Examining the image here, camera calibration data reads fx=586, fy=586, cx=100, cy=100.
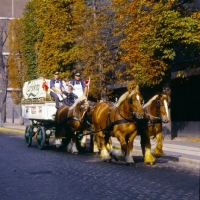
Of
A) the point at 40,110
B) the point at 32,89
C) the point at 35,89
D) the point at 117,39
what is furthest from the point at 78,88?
the point at 117,39

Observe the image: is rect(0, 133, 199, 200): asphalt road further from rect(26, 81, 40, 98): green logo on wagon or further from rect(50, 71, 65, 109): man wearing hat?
rect(26, 81, 40, 98): green logo on wagon

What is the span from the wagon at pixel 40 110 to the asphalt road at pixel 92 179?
11.2ft

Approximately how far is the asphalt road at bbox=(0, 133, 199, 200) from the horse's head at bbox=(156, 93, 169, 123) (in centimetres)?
136

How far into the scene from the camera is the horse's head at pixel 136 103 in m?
15.9

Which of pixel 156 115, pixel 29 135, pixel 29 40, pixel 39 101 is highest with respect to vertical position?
pixel 29 40

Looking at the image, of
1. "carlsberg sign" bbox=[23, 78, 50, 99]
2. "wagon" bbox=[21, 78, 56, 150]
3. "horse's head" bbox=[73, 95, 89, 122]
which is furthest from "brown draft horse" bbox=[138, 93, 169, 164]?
"carlsberg sign" bbox=[23, 78, 50, 99]

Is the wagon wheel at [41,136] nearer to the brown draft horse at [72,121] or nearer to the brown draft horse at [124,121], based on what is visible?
the brown draft horse at [72,121]

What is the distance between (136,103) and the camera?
52.7 feet

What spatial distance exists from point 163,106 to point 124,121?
153 cm

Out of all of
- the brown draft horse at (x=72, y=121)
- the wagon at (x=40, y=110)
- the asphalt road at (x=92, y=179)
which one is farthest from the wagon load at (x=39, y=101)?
the asphalt road at (x=92, y=179)

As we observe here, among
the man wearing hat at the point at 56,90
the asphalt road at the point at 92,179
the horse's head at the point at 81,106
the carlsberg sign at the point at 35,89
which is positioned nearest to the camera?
the asphalt road at the point at 92,179

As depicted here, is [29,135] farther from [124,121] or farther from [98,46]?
[124,121]

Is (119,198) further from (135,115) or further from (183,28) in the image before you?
(183,28)

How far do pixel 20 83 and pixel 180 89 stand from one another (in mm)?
20570
